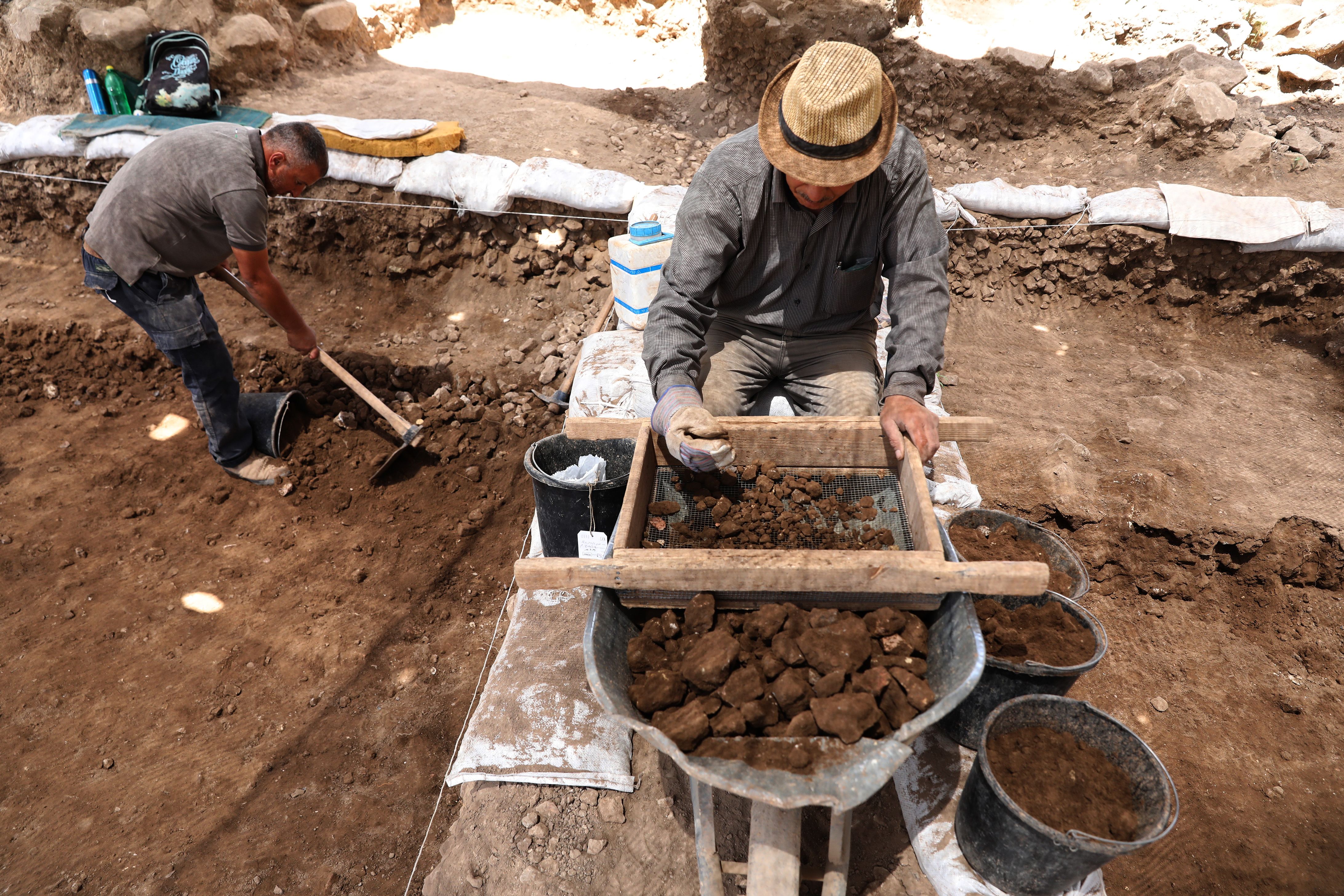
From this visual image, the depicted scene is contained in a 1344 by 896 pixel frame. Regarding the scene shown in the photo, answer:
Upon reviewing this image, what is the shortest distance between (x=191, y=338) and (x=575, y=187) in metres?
2.70

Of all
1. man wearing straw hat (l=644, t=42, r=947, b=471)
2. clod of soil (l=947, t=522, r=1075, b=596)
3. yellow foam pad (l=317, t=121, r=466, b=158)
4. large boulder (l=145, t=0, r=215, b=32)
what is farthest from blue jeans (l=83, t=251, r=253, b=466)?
large boulder (l=145, t=0, r=215, b=32)

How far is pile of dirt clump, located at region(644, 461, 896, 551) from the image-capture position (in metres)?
1.89

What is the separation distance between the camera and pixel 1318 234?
4570 mm

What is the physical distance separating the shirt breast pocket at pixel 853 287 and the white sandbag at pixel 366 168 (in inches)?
167

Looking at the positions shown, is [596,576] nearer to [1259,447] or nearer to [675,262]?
[675,262]

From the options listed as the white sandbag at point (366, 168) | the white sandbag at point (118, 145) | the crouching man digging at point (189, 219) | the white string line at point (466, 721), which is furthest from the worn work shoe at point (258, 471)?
the white sandbag at point (118, 145)

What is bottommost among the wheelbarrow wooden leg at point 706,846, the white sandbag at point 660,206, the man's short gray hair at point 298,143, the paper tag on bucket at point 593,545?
the wheelbarrow wooden leg at point 706,846

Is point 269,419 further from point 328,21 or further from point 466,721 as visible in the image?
point 328,21

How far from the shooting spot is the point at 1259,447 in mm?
3871

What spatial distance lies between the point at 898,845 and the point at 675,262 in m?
2.05

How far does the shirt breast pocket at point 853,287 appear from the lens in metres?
2.51

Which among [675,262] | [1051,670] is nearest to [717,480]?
[675,262]

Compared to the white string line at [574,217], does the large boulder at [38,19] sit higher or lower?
higher

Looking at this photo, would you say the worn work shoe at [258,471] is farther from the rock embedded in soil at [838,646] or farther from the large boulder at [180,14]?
the large boulder at [180,14]
